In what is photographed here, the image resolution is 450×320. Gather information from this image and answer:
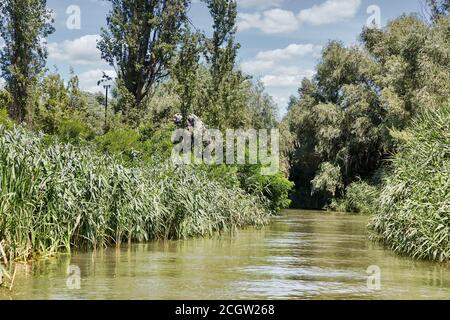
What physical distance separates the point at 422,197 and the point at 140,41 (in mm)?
16739

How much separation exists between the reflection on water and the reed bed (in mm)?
449

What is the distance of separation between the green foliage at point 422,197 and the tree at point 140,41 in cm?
1338

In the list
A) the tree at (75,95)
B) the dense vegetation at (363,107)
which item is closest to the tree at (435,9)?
the dense vegetation at (363,107)

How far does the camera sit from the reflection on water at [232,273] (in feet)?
26.3

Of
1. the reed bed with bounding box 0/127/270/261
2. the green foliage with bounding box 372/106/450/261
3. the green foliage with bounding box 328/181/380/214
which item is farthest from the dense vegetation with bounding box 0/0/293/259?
the green foliage with bounding box 328/181/380/214

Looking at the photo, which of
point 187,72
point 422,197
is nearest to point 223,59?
point 187,72

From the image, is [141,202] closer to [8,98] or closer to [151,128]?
[151,128]

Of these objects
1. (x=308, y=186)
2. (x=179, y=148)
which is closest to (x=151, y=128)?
(x=179, y=148)

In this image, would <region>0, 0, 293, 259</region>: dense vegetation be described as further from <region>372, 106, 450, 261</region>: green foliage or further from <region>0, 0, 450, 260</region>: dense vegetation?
<region>372, 106, 450, 261</region>: green foliage

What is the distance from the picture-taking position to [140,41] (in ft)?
85.6

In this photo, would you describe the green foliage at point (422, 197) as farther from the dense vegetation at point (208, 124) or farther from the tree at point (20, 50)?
the tree at point (20, 50)

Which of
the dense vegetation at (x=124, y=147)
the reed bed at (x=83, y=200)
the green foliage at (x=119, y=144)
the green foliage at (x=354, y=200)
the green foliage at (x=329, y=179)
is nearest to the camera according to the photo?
the reed bed at (x=83, y=200)

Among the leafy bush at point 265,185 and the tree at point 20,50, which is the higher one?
the tree at point 20,50

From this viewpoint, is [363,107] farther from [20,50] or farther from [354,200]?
[20,50]
